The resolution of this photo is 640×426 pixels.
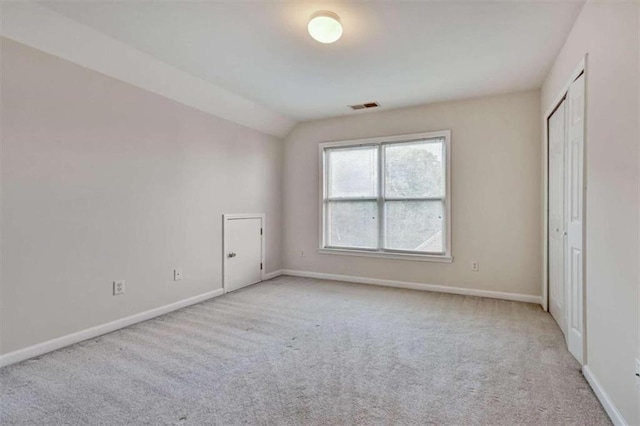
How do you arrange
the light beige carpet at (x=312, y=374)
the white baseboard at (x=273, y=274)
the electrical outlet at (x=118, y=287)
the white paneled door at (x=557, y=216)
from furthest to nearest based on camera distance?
the white baseboard at (x=273, y=274) < the electrical outlet at (x=118, y=287) < the white paneled door at (x=557, y=216) < the light beige carpet at (x=312, y=374)

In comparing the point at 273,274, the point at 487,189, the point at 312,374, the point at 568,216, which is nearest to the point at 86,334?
the point at 312,374

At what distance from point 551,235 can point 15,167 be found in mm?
4710

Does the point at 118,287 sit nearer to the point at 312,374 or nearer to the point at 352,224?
the point at 312,374

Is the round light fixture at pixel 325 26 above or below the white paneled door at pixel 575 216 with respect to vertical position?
above

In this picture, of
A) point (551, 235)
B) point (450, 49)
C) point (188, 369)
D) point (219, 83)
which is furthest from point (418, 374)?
point (219, 83)

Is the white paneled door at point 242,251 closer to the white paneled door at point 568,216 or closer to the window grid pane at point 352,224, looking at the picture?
the window grid pane at point 352,224

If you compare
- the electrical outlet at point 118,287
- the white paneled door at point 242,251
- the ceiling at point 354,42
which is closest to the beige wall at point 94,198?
the electrical outlet at point 118,287

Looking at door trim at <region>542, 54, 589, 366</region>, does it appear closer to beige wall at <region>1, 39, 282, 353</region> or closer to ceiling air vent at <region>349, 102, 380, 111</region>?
ceiling air vent at <region>349, 102, 380, 111</region>

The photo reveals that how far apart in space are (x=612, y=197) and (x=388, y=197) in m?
2.96

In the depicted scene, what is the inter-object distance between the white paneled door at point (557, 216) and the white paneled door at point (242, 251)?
3.65 m

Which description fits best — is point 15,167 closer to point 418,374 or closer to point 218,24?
point 218,24

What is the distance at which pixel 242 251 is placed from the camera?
455cm

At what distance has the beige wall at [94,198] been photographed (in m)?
2.35

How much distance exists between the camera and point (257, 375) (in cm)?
214
